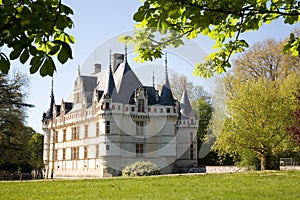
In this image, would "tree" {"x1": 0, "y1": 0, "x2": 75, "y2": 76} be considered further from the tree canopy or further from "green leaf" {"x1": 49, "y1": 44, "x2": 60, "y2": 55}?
the tree canopy

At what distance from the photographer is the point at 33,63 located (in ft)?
7.66

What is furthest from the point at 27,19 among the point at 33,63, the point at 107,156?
the point at 107,156

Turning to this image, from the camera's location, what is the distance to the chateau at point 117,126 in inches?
1179

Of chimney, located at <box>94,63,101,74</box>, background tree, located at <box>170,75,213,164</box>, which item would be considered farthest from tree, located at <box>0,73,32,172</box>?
background tree, located at <box>170,75,213,164</box>

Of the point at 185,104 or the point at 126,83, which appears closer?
the point at 126,83

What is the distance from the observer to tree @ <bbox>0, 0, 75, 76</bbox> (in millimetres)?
2338

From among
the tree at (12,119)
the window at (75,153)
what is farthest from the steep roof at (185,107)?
the tree at (12,119)

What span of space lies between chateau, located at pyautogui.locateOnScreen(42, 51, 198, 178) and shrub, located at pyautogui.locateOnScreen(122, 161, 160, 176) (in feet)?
6.09

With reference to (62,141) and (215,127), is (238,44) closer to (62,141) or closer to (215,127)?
(215,127)

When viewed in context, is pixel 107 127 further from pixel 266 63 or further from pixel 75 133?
pixel 266 63

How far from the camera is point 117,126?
3019 cm

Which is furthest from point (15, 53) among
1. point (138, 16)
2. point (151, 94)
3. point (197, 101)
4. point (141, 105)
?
point (197, 101)

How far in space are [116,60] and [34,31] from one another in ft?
105

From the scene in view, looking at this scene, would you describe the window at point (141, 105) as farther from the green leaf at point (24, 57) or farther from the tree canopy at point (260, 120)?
the green leaf at point (24, 57)
